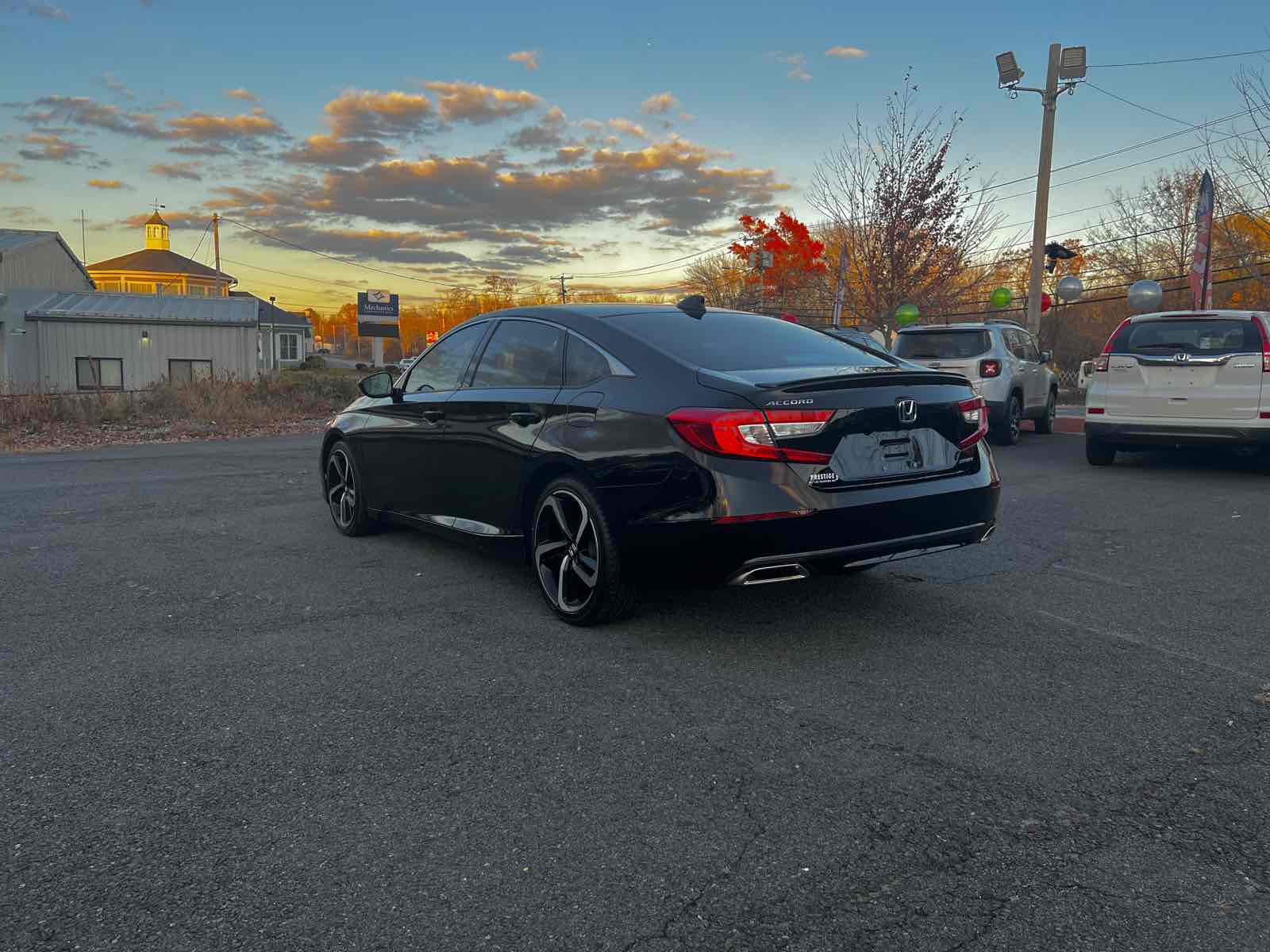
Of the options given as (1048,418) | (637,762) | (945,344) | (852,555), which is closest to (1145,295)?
(1048,418)

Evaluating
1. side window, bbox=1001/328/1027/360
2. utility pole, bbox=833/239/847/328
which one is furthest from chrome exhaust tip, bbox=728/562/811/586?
utility pole, bbox=833/239/847/328

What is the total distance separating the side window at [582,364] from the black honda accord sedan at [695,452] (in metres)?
0.01

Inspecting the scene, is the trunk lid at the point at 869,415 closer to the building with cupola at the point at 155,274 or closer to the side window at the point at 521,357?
the side window at the point at 521,357

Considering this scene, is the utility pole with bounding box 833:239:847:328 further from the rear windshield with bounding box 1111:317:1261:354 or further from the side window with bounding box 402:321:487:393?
the side window with bounding box 402:321:487:393

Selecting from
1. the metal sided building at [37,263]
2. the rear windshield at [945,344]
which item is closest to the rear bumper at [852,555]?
the rear windshield at [945,344]

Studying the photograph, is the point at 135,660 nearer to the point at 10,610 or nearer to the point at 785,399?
the point at 10,610

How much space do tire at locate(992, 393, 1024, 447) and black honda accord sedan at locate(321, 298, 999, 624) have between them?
339 inches

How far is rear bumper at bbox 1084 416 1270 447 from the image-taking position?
30.9 feet

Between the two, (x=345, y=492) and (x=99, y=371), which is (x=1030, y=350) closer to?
(x=345, y=492)

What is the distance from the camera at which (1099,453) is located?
10859 mm

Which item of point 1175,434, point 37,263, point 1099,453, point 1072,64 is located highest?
point 1072,64

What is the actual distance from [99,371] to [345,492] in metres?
41.3

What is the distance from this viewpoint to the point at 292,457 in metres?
12.7

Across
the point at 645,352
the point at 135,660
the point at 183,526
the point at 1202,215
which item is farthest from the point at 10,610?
the point at 1202,215
